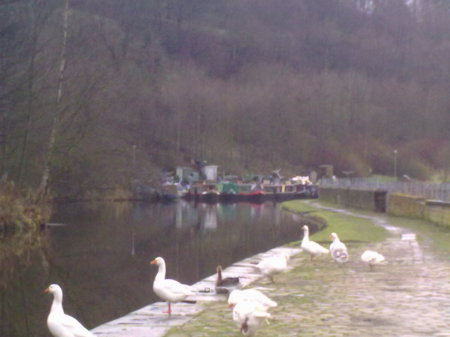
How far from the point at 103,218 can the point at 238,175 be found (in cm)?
6721

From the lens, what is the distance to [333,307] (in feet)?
42.0

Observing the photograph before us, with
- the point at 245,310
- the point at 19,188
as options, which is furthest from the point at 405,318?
the point at 19,188

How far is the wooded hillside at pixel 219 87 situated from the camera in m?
40.8

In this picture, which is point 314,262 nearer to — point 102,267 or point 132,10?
point 102,267

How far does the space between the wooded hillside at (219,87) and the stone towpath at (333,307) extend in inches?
895

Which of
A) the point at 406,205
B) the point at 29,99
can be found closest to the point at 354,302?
the point at 406,205

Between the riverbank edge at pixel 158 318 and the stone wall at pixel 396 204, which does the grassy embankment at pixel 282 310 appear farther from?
the stone wall at pixel 396 204

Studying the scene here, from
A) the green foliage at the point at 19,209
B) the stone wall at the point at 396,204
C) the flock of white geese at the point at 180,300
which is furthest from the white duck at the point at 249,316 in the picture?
the green foliage at the point at 19,209

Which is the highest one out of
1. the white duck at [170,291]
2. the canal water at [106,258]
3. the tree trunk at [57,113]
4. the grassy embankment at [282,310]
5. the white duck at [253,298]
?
the tree trunk at [57,113]

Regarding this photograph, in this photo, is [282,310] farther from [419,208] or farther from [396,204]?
[396,204]

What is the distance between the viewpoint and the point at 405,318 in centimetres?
1167

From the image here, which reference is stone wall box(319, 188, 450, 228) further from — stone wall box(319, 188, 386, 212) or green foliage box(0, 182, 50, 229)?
green foliage box(0, 182, 50, 229)

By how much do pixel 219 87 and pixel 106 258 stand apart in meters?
107

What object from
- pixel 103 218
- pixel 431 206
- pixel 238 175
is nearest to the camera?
pixel 431 206
